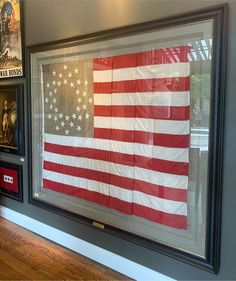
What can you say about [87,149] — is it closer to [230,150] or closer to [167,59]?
[167,59]

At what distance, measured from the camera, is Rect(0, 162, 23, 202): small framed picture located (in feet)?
11.0

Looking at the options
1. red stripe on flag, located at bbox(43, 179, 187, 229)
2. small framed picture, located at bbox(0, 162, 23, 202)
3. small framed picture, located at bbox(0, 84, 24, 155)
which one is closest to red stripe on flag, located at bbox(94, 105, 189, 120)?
red stripe on flag, located at bbox(43, 179, 187, 229)

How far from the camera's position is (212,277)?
1.97 metres

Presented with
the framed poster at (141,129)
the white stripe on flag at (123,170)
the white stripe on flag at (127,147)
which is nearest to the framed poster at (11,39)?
the framed poster at (141,129)

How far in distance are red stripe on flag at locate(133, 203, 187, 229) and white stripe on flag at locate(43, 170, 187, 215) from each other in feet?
0.09

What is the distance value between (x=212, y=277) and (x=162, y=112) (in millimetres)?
1108

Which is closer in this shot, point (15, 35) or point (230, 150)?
point (230, 150)

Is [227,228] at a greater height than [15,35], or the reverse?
[15,35]

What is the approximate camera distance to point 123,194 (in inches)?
94.2

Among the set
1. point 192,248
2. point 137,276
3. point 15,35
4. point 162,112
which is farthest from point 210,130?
point 15,35

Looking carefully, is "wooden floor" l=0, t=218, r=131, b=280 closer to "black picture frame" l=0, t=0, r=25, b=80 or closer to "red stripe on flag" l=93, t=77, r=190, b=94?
"red stripe on flag" l=93, t=77, r=190, b=94

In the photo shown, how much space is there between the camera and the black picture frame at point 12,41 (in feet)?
10.2

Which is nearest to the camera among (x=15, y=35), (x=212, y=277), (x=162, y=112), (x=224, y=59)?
(x=224, y=59)

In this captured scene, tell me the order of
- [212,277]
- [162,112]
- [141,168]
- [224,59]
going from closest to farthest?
[224,59] < [212,277] < [162,112] < [141,168]
